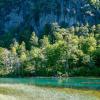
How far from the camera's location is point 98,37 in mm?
186500

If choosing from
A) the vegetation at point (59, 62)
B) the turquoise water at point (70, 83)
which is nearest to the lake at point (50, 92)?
the turquoise water at point (70, 83)

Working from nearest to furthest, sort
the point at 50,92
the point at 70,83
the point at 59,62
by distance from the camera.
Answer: the point at 50,92, the point at 70,83, the point at 59,62

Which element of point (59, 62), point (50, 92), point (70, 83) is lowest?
point (50, 92)

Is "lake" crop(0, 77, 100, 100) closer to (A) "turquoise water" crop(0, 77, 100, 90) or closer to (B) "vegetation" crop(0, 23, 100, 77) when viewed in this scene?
(A) "turquoise water" crop(0, 77, 100, 90)

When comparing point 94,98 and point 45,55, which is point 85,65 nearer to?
point 45,55

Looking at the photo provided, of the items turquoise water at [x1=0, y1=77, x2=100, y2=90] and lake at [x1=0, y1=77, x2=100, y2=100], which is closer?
lake at [x1=0, y1=77, x2=100, y2=100]

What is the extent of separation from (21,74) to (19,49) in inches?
1692

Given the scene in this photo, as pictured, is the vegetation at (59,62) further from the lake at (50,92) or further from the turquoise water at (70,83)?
the lake at (50,92)

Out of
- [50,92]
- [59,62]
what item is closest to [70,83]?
[50,92]

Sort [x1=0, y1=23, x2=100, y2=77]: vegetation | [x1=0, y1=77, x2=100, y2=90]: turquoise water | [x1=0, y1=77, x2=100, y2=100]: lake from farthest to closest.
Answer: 1. [x1=0, y1=23, x2=100, y2=77]: vegetation
2. [x1=0, y1=77, x2=100, y2=90]: turquoise water
3. [x1=0, y1=77, x2=100, y2=100]: lake

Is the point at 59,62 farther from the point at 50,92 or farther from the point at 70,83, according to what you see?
the point at 50,92

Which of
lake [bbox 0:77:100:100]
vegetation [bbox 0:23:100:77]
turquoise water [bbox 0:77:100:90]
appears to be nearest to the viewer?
lake [bbox 0:77:100:100]

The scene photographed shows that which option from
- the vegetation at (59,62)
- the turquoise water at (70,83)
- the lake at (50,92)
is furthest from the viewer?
the vegetation at (59,62)

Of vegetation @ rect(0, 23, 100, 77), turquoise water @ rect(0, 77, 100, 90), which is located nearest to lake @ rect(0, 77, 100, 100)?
turquoise water @ rect(0, 77, 100, 90)
